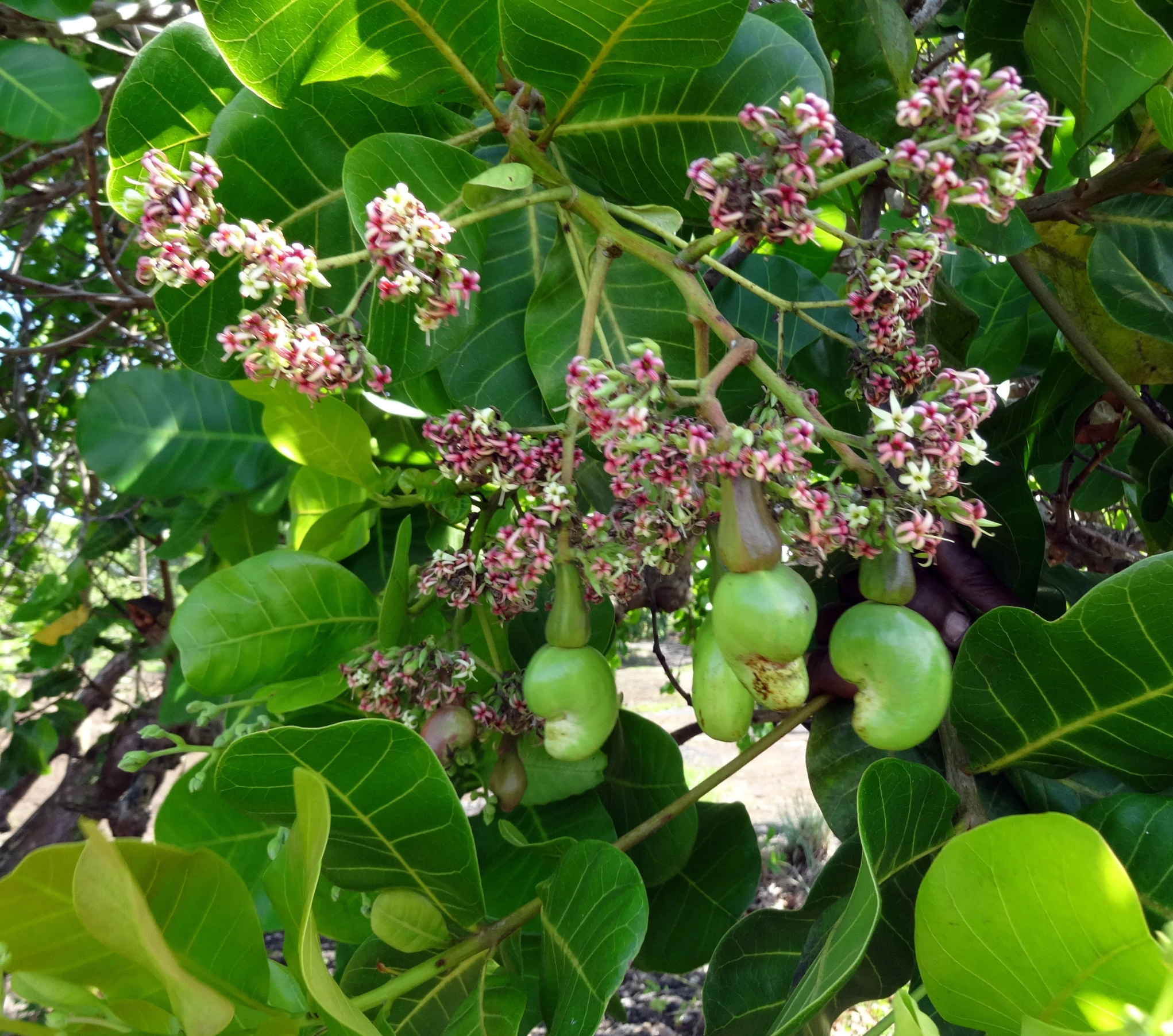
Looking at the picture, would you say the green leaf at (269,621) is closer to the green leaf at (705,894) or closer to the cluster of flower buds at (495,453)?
the cluster of flower buds at (495,453)

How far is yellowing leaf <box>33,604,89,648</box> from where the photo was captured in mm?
2850

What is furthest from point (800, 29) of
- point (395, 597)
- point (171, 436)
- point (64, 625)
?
point (64, 625)

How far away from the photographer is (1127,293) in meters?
1.14

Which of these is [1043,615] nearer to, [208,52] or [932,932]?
[932,932]

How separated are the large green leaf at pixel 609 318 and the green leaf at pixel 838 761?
16.2 inches

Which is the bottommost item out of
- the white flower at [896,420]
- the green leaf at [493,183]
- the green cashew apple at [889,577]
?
the green cashew apple at [889,577]

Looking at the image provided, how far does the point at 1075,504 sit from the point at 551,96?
164 cm

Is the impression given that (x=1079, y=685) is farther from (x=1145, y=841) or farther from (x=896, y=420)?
(x=896, y=420)

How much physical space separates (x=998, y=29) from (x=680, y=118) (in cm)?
50

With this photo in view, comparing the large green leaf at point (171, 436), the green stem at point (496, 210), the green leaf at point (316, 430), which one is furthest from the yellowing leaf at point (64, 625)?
the green stem at point (496, 210)

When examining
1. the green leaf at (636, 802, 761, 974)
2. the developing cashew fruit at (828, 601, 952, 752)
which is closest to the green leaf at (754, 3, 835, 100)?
the developing cashew fruit at (828, 601, 952, 752)

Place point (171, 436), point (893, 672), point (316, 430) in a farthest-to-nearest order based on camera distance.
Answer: point (171, 436) → point (316, 430) → point (893, 672)

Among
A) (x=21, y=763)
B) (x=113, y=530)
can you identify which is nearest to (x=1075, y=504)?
(x=113, y=530)

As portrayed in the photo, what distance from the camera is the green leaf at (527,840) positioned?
1.12m
